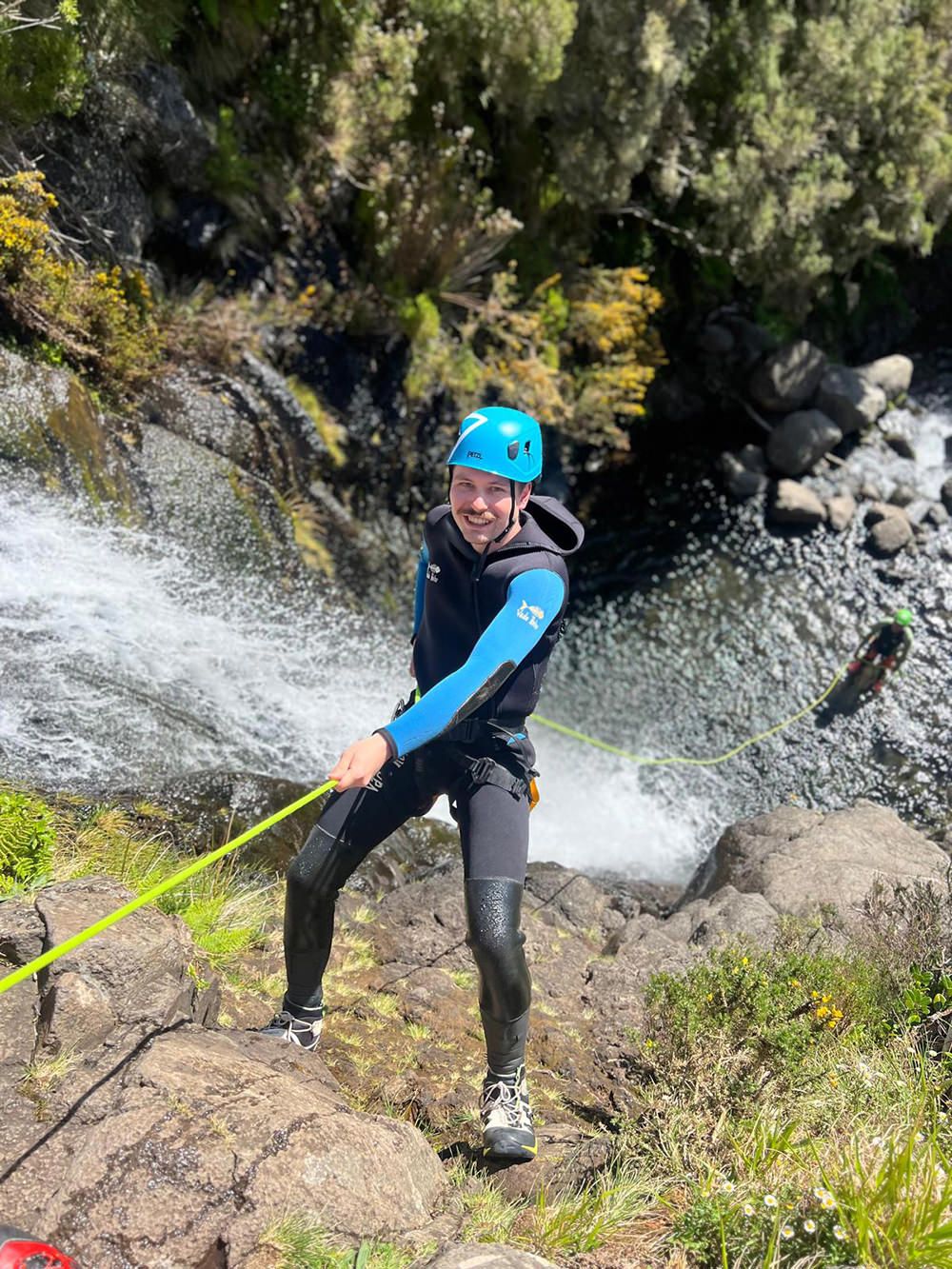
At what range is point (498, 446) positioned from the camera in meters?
3.62

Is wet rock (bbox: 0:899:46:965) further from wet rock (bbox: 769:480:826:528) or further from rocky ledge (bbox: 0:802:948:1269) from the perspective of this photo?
wet rock (bbox: 769:480:826:528)

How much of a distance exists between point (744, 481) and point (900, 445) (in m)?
3.15

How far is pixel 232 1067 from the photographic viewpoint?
3275mm

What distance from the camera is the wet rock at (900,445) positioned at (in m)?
17.4

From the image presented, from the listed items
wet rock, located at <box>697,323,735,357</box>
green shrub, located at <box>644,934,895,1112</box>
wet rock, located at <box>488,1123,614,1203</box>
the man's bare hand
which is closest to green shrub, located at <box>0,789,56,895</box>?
the man's bare hand

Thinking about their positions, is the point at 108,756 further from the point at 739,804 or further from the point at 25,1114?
the point at 739,804

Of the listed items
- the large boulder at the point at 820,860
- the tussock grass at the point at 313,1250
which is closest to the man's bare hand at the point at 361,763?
the tussock grass at the point at 313,1250

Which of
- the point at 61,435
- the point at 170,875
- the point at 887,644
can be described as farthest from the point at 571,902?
the point at 887,644

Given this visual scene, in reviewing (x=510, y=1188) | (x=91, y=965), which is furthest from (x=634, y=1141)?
(x=91, y=965)

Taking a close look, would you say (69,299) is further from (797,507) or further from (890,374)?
(890,374)

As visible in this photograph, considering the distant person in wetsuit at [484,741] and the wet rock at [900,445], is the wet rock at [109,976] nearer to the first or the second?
the distant person in wetsuit at [484,741]

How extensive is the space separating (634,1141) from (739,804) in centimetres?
844

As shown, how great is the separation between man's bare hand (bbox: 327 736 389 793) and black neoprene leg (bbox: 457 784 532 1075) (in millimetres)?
584

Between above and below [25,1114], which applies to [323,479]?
below
